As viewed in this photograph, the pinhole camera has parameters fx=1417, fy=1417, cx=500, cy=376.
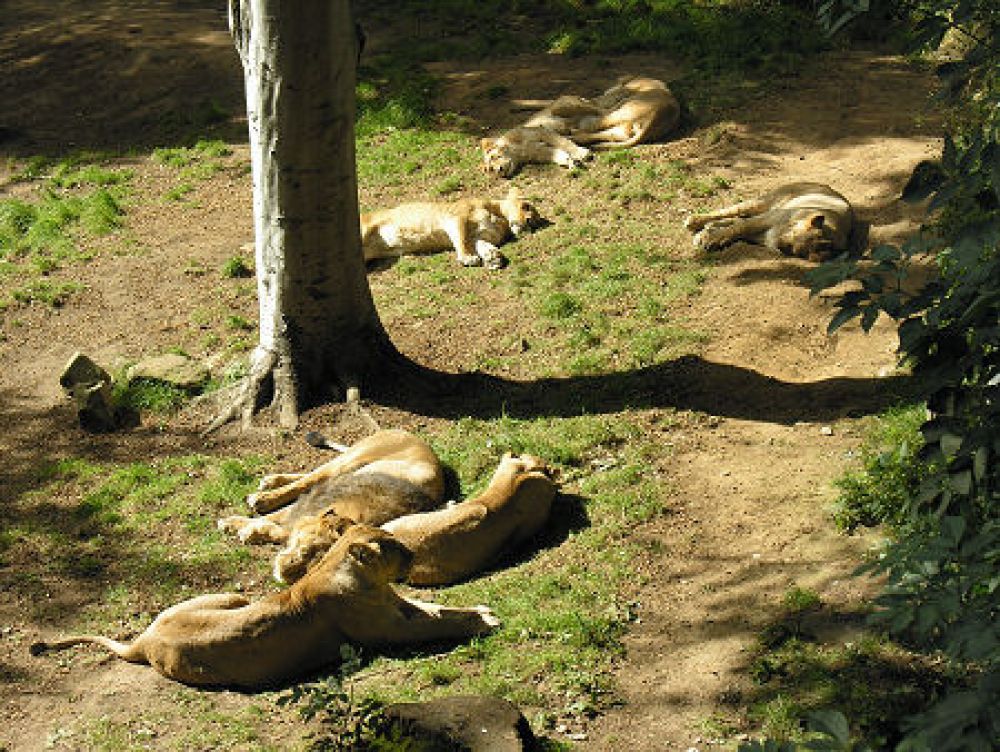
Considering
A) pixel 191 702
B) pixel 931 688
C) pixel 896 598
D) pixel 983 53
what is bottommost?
pixel 191 702

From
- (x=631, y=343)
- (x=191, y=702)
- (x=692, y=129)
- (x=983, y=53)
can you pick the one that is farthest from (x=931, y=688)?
(x=692, y=129)

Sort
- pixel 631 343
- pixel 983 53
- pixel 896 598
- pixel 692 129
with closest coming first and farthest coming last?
1. pixel 896 598
2. pixel 983 53
3. pixel 631 343
4. pixel 692 129

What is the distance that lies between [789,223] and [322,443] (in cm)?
444

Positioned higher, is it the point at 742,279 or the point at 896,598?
the point at 896,598

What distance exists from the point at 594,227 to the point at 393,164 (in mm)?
2981

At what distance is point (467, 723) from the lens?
6168 millimetres

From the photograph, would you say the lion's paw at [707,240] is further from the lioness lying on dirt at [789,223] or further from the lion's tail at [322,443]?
the lion's tail at [322,443]

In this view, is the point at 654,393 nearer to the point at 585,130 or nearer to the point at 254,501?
the point at 254,501

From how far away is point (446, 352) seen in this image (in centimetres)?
1136

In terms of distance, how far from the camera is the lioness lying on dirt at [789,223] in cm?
1170

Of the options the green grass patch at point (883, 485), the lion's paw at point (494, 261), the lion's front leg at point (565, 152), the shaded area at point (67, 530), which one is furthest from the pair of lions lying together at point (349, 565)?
the lion's front leg at point (565, 152)

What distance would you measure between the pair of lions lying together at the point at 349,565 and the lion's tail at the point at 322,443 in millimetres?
685

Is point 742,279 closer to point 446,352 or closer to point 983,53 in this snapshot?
point 446,352

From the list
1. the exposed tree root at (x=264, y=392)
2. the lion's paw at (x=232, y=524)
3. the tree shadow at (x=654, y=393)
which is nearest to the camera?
the lion's paw at (x=232, y=524)
